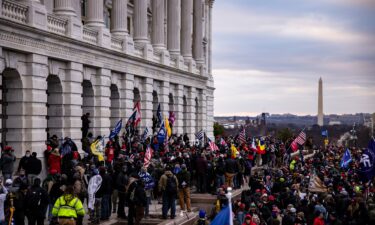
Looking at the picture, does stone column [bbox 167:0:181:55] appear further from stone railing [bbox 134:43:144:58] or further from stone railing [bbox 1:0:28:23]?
stone railing [bbox 1:0:28:23]

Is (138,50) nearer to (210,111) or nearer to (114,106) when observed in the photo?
(114,106)

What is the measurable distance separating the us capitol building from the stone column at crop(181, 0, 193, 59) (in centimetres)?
7

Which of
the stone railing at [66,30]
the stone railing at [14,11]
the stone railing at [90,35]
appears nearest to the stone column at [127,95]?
the stone railing at [66,30]

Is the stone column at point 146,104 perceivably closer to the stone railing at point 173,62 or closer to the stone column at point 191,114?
the stone railing at point 173,62

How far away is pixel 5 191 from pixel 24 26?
10859 mm

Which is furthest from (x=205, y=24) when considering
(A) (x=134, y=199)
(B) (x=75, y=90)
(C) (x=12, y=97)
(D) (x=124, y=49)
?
(A) (x=134, y=199)

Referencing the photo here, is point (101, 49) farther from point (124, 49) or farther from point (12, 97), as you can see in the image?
point (12, 97)

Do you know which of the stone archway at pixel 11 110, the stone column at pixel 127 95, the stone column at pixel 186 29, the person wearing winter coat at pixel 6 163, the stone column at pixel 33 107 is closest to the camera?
the person wearing winter coat at pixel 6 163

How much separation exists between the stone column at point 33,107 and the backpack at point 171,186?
6.56 meters

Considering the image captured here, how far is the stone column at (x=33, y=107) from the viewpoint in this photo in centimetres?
3166

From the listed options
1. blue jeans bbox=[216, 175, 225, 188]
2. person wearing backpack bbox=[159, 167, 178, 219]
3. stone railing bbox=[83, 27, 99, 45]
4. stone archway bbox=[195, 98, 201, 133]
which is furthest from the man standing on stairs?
stone archway bbox=[195, 98, 201, 133]

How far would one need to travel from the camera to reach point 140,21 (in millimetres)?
49188

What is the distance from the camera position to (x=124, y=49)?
146ft

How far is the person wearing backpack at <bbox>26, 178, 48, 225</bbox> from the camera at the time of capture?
22.0 m
